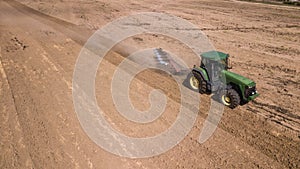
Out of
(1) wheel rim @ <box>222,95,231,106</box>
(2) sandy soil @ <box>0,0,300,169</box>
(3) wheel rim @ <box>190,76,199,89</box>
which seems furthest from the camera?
(3) wheel rim @ <box>190,76,199,89</box>

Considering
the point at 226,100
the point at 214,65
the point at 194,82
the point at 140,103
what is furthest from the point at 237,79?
the point at 140,103

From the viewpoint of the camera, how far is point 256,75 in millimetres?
11320

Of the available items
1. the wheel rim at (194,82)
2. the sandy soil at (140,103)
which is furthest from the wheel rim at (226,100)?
the wheel rim at (194,82)

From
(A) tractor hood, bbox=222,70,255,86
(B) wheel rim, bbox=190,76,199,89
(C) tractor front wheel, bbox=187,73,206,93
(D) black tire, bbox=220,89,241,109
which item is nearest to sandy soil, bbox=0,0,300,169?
(D) black tire, bbox=220,89,241,109

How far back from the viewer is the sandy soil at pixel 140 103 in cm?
680

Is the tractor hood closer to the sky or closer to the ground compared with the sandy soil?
closer to the sky

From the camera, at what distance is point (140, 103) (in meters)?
9.12

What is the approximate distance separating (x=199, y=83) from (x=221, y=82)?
801mm

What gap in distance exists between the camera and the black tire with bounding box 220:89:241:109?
27.3ft

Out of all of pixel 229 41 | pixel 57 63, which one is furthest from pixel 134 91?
pixel 229 41

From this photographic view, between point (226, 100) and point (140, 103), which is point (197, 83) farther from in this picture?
point (140, 103)

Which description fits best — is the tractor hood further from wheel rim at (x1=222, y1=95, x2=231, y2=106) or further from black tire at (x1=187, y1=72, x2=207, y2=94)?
black tire at (x1=187, y1=72, x2=207, y2=94)

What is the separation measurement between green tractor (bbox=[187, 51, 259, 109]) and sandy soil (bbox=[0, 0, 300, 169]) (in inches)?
16.5

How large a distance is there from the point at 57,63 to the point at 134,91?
4483 millimetres
